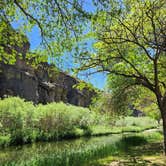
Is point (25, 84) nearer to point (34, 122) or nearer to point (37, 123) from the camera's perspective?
point (37, 123)

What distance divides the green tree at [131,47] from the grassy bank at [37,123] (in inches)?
713

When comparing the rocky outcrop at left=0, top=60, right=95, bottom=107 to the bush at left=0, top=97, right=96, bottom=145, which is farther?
the rocky outcrop at left=0, top=60, right=95, bottom=107

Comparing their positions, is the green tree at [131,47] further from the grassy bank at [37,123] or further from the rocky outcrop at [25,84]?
the rocky outcrop at [25,84]

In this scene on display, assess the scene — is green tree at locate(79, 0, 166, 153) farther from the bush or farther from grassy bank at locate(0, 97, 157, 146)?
the bush

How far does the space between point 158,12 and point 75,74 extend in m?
5.66

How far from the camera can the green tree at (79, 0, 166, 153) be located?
1598cm

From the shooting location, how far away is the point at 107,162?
1545 centimetres

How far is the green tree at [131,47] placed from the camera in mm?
15977

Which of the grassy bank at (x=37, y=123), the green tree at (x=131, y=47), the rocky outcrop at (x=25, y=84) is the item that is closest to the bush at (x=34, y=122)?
the grassy bank at (x=37, y=123)

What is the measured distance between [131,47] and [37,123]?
37.8 metres

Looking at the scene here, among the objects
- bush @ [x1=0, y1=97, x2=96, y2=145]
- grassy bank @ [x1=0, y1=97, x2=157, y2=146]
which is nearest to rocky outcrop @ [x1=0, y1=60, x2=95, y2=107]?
grassy bank @ [x1=0, y1=97, x2=157, y2=146]

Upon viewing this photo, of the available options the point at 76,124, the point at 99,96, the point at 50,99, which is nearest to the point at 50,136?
the point at 76,124

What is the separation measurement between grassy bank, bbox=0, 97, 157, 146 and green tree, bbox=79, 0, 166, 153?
1812 centimetres

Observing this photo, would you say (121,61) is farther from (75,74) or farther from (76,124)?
(76,124)
